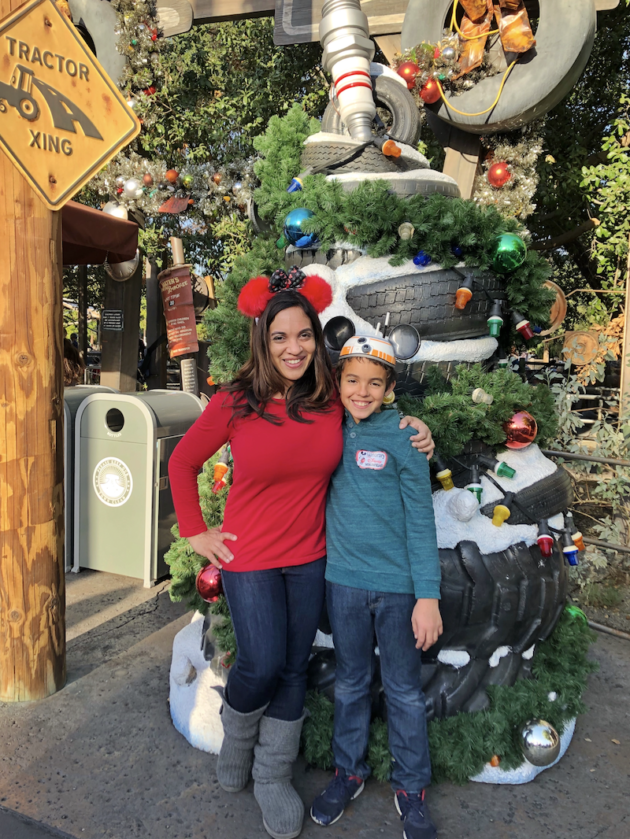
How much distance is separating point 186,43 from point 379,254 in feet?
18.6

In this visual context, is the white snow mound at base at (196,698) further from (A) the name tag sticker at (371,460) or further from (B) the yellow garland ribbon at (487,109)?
(B) the yellow garland ribbon at (487,109)

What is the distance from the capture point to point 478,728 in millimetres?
2107

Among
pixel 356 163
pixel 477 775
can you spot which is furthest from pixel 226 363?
pixel 477 775

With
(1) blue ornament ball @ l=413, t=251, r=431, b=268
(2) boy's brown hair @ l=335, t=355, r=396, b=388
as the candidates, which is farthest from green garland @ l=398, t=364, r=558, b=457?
(1) blue ornament ball @ l=413, t=251, r=431, b=268

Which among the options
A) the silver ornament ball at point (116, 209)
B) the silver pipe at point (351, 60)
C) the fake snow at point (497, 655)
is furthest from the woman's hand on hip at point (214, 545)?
the silver ornament ball at point (116, 209)

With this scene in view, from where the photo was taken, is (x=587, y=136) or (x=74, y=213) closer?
(x=74, y=213)

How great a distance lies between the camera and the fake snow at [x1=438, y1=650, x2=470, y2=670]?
7.18 ft

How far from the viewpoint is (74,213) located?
4.32 metres

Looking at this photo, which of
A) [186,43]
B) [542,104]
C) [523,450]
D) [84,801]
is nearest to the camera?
[84,801]

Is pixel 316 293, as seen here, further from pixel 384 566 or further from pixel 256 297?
pixel 384 566

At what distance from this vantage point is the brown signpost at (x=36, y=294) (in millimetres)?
2432

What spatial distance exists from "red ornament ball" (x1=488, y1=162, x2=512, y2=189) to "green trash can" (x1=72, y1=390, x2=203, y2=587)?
9.94ft

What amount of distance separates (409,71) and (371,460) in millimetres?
3496

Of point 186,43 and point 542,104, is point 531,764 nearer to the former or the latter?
point 542,104
